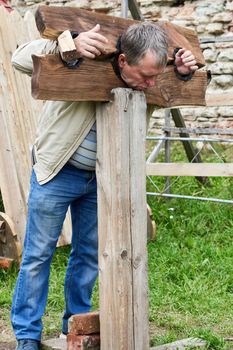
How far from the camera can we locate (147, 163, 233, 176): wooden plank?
22.5ft

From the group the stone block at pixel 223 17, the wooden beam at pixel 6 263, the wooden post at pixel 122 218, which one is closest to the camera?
the wooden post at pixel 122 218

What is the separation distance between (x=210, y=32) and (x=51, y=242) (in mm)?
5179

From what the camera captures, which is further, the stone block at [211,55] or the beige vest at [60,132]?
the stone block at [211,55]

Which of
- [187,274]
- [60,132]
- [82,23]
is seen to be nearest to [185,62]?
[82,23]

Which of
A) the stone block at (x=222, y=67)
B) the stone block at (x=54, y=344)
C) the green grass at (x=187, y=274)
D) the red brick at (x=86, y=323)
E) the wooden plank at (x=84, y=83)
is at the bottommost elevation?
the stone block at (x=54, y=344)

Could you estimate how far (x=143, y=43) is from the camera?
365 cm

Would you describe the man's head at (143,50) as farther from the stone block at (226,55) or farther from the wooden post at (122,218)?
the stone block at (226,55)

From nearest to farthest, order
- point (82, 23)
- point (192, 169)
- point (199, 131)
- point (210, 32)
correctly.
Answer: point (82, 23), point (192, 169), point (199, 131), point (210, 32)

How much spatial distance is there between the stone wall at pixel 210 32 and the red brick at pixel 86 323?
4911 millimetres

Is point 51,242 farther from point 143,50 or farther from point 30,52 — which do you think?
point 143,50

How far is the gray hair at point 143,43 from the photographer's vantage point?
3.65m

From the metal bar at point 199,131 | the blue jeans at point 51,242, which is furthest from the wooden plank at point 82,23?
the metal bar at point 199,131

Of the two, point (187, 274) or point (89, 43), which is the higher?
point (89, 43)

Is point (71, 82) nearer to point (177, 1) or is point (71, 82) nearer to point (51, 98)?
point (51, 98)
